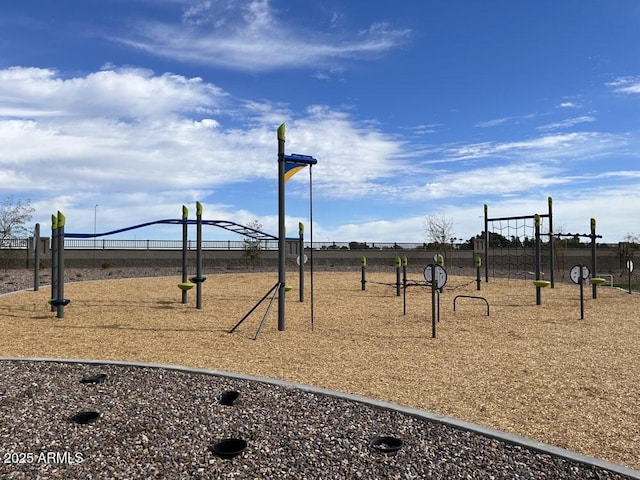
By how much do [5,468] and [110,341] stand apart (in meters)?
4.64

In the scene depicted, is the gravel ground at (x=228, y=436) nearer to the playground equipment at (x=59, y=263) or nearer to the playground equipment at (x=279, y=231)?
the playground equipment at (x=279, y=231)

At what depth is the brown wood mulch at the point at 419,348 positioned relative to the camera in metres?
4.78

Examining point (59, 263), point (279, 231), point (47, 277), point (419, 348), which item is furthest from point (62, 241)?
point (47, 277)

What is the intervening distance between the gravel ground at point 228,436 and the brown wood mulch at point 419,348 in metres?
0.62

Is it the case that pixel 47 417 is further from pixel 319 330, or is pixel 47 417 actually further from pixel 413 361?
pixel 319 330

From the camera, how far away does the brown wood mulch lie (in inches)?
188

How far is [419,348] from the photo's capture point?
303 inches

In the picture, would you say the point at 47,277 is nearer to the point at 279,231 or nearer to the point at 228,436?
the point at 279,231

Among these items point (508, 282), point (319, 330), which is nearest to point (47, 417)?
point (319, 330)

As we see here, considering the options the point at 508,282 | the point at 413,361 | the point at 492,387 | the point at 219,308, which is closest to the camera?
the point at 492,387

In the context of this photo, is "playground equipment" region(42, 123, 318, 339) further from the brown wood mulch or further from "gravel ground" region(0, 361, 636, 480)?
"gravel ground" region(0, 361, 636, 480)

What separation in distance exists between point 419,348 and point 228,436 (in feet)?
14.1

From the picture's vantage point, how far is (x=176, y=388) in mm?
5086

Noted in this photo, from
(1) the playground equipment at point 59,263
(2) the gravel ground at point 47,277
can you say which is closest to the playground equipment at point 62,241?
(1) the playground equipment at point 59,263
